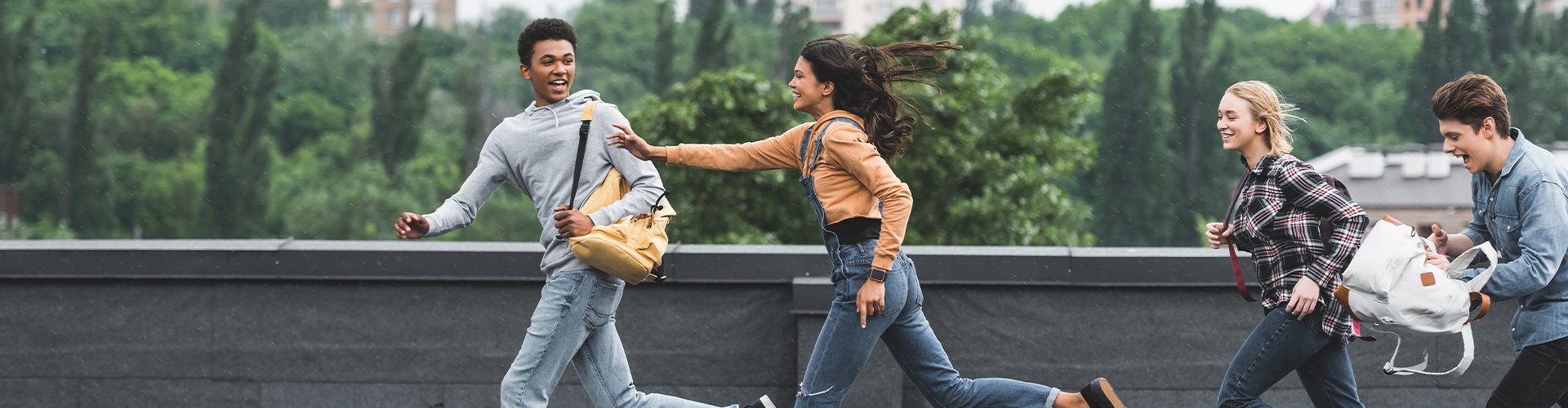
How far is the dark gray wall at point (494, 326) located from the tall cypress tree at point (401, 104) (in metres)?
70.9

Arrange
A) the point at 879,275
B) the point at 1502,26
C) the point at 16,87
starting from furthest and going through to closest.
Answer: the point at 1502,26
the point at 16,87
the point at 879,275

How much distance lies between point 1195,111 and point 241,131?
59.1m

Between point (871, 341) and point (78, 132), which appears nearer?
point (871, 341)

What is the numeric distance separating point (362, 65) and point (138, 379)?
8275 cm

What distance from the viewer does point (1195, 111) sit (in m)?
81.6

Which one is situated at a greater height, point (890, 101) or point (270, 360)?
point (890, 101)

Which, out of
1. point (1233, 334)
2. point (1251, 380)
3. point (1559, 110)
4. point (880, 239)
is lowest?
point (1559, 110)

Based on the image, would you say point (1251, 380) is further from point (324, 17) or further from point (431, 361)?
point (324, 17)

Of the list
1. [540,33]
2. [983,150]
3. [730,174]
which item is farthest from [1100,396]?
[983,150]

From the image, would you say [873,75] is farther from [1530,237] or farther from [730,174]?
[730,174]

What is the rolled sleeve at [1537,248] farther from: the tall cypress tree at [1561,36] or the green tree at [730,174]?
the tall cypress tree at [1561,36]

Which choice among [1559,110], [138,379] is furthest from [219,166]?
[1559,110]

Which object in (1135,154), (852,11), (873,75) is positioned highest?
(873,75)

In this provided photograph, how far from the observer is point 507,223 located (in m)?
62.6
